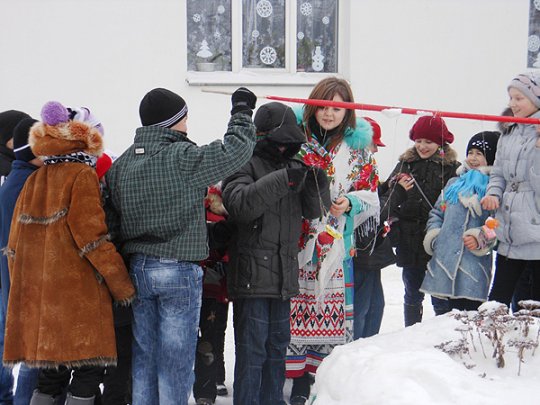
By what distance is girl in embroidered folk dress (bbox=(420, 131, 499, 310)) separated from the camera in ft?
13.0

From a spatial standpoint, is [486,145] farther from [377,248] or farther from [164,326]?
[164,326]

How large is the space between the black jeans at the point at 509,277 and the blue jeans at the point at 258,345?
1.35 m

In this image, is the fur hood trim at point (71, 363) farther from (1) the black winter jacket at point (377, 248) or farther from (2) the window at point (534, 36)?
(2) the window at point (534, 36)

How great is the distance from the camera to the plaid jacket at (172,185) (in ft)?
9.67

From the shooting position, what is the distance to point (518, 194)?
370 centimetres

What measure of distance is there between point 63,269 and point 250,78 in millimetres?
4824

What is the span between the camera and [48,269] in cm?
291

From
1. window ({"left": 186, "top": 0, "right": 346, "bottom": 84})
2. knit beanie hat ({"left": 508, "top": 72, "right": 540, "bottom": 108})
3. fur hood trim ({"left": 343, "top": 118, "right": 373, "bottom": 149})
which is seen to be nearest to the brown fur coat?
fur hood trim ({"left": 343, "top": 118, "right": 373, "bottom": 149})

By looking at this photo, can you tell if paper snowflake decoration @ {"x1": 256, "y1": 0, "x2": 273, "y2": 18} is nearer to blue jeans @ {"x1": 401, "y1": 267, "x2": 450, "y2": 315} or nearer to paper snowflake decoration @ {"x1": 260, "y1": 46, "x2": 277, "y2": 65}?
paper snowflake decoration @ {"x1": 260, "y1": 46, "x2": 277, "y2": 65}

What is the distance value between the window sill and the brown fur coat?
4229mm

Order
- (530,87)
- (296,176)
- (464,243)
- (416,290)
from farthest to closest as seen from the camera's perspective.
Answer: (416,290), (464,243), (530,87), (296,176)

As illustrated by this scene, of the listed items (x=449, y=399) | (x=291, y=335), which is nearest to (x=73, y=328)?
(x=291, y=335)

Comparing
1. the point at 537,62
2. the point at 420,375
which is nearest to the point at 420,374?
the point at 420,375

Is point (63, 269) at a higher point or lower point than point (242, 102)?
lower
